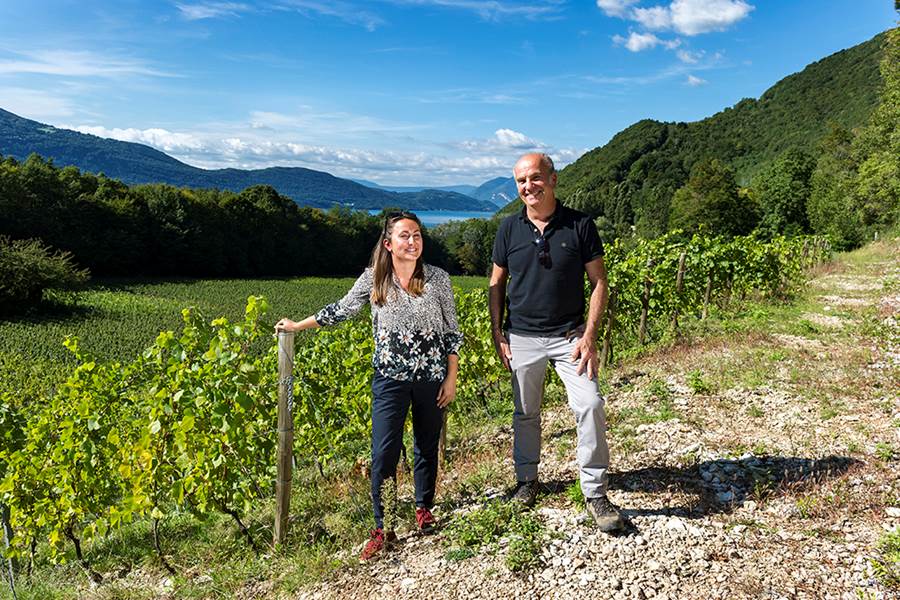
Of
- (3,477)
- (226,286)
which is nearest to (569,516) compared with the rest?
(3,477)

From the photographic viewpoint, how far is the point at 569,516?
3887mm

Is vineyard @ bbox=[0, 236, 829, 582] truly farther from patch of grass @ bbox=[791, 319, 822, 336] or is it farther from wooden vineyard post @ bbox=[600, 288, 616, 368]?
patch of grass @ bbox=[791, 319, 822, 336]

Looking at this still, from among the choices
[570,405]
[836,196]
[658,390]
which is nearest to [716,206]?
[836,196]

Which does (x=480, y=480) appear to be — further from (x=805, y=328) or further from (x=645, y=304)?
(x=805, y=328)

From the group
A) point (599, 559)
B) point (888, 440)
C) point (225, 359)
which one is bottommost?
point (599, 559)

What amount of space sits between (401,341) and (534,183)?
128cm

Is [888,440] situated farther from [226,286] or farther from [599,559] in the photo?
[226,286]

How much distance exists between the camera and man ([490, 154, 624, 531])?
360 centimetres

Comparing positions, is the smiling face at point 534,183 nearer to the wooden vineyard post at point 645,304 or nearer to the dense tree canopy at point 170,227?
the wooden vineyard post at point 645,304

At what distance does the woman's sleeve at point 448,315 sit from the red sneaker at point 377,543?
4.16ft

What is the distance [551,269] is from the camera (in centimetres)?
366

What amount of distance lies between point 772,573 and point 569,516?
1.19 m

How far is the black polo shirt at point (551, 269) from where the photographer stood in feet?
11.9

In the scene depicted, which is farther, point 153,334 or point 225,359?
point 153,334
